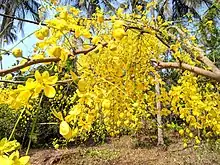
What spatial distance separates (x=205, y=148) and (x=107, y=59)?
3891 mm

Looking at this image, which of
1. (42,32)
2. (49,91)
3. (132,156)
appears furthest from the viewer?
(132,156)

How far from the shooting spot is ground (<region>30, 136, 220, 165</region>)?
194 inches

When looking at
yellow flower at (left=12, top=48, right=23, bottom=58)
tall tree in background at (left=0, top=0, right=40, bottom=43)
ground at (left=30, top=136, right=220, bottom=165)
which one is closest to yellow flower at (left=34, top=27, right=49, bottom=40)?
yellow flower at (left=12, top=48, right=23, bottom=58)

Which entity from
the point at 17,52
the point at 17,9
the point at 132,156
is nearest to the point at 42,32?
the point at 17,52

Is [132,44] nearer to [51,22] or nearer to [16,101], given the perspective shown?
[51,22]

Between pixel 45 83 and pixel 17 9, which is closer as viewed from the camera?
pixel 45 83

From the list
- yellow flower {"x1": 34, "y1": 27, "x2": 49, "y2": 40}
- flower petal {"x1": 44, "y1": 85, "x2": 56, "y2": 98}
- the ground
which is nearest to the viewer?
flower petal {"x1": 44, "y1": 85, "x2": 56, "y2": 98}

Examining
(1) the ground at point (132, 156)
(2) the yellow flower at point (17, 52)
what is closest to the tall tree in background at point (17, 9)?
(1) the ground at point (132, 156)

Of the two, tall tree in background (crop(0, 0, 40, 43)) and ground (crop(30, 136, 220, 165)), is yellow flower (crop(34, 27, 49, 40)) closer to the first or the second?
ground (crop(30, 136, 220, 165))

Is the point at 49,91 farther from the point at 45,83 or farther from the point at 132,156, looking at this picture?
the point at 132,156

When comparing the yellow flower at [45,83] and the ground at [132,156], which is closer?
the yellow flower at [45,83]

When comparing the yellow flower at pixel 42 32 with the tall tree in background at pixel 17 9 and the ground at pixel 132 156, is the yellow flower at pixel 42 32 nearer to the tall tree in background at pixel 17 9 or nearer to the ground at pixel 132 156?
the ground at pixel 132 156

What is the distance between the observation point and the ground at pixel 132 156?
4.93m

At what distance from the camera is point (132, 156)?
5488mm
